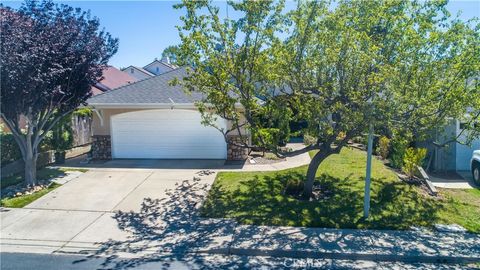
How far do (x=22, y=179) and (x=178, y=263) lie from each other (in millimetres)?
7742

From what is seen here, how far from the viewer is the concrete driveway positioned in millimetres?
6688

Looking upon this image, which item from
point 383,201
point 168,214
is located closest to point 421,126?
point 383,201

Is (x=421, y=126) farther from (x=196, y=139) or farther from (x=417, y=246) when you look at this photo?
(x=196, y=139)

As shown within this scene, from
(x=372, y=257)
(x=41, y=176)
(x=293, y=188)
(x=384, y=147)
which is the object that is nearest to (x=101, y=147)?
(x=41, y=176)

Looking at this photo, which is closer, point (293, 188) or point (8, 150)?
point (293, 188)

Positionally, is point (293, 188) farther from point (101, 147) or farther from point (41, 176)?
point (101, 147)

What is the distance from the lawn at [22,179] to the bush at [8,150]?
0.89 metres

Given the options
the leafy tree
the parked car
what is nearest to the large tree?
the leafy tree

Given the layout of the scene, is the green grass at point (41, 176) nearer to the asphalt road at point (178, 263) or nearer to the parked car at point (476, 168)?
the asphalt road at point (178, 263)

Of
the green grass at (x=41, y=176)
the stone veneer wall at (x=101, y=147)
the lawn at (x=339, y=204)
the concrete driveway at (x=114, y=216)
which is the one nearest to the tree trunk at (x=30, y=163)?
the green grass at (x=41, y=176)

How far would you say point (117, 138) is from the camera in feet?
46.5

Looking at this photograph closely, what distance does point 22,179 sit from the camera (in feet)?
35.6

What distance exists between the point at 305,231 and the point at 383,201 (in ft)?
9.98

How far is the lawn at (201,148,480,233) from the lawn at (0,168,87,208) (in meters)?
4.77
